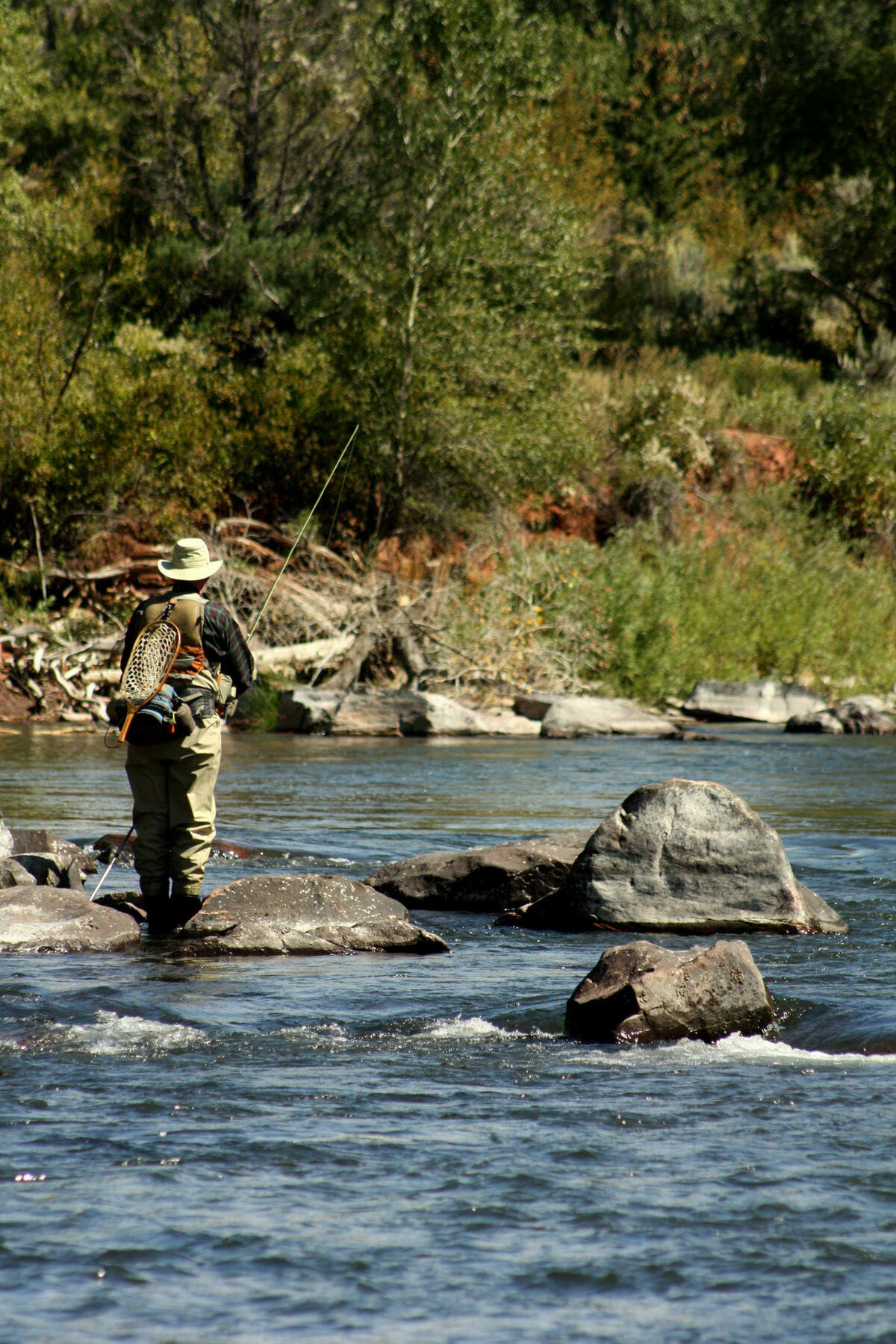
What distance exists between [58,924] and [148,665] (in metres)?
1.19

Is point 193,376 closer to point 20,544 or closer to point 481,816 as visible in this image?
Result: point 20,544

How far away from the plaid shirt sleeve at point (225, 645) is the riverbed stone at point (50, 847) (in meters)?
1.81

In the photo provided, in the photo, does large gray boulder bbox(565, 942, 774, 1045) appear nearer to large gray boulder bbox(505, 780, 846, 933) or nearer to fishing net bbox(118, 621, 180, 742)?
large gray boulder bbox(505, 780, 846, 933)

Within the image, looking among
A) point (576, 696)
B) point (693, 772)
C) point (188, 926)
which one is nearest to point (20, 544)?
point (576, 696)

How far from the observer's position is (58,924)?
6453 mm

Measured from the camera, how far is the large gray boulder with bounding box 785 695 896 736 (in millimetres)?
18516

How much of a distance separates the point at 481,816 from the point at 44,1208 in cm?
778

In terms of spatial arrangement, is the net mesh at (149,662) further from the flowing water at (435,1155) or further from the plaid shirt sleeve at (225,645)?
the flowing water at (435,1155)

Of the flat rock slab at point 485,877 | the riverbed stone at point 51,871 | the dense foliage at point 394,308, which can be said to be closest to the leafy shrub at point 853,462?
the dense foliage at point 394,308

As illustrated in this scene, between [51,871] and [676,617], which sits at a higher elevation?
[51,871]

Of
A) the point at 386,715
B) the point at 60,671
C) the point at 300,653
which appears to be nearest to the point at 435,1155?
the point at 386,715

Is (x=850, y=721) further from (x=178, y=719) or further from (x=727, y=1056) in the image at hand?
(x=727, y=1056)

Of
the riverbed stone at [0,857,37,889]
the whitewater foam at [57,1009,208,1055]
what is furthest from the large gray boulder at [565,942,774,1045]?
the riverbed stone at [0,857,37,889]

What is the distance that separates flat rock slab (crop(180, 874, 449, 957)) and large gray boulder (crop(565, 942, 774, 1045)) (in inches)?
62.4
